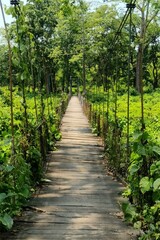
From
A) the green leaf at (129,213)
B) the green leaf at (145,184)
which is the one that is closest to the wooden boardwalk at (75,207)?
the green leaf at (129,213)

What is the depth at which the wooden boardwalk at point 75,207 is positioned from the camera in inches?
196

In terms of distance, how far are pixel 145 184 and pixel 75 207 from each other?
1733 millimetres

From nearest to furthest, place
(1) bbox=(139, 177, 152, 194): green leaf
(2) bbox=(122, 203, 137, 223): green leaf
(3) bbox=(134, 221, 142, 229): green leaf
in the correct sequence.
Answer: (1) bbox=(139, 177, 152, 194): green leaf
(3) bbox=(134, 221, 142, 229): green leaf
(2) bbox=(122, 203, 137, 223): green leaf

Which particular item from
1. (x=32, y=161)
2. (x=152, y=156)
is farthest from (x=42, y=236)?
(x=32, y=161)

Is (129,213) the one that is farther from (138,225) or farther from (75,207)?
(75,207)

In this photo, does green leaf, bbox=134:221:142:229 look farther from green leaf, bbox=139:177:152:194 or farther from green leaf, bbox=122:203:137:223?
green leaf, bbox=139:177:152:194

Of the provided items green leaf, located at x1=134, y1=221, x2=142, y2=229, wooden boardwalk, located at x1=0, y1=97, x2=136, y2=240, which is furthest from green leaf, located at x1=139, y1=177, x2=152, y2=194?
wooden boardwalk, located at x1=0, y1=97, x2=136, y2=240

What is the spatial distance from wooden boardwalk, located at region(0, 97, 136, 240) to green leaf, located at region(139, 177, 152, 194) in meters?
0.55

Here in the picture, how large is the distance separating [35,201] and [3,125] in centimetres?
455

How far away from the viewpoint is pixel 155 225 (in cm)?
448

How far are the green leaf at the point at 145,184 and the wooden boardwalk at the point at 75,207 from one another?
1.80 feet

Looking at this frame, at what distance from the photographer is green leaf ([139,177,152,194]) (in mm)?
4821

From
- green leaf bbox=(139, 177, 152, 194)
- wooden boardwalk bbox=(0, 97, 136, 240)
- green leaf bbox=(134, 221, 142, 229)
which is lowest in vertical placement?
wooden boardwalk bbox=(0, 97, 136, 240)

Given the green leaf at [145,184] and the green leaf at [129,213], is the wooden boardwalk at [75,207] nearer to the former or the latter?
the green leaf at [129,213]
